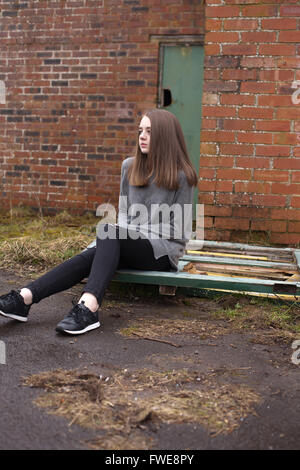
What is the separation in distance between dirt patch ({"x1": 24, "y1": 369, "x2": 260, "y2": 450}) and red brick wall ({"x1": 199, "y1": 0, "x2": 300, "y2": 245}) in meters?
2.54

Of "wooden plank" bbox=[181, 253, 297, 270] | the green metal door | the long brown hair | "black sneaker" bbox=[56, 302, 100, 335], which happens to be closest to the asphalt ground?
"black sneaker" bbox=[56, 302, 100, 335]

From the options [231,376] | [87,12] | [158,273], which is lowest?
[231,376]

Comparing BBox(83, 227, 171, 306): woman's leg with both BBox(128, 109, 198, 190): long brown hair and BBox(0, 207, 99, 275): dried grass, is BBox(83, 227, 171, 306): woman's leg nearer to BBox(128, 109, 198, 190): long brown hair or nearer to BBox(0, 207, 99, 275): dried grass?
BBox(128, 109, 198, 190): long brown hair

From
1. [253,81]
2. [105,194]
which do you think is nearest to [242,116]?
[253,81]

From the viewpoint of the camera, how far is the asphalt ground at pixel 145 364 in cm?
170

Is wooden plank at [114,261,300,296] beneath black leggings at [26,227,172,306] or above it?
beneath

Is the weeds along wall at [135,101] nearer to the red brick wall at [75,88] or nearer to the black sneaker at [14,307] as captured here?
the red brick wall at [75,88]

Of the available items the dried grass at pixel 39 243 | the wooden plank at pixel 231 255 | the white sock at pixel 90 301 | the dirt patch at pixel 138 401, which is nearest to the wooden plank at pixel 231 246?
the wooden plank at pixel 231 255

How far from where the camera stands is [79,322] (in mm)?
2719

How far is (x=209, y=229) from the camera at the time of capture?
4676 millimetres

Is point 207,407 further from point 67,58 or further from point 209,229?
point 67,58

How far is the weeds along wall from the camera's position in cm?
441
